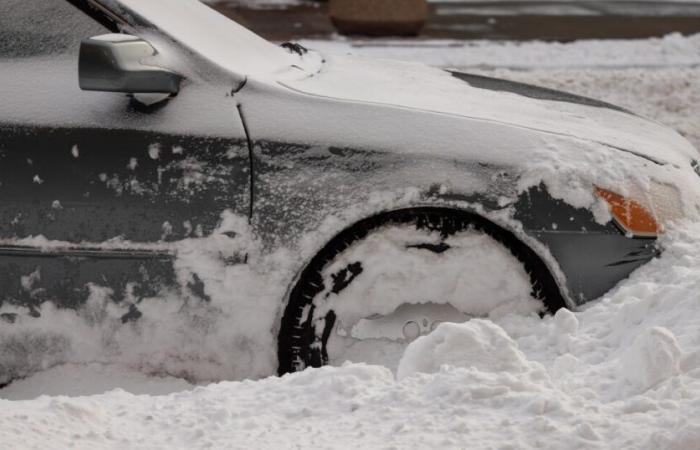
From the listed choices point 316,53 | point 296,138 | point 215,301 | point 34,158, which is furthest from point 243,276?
point 316,53

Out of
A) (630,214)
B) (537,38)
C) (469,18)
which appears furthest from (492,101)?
(469,18)

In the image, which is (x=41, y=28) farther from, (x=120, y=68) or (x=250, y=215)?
(x=250, y=215)

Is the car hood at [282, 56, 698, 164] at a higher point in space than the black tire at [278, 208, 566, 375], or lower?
higher

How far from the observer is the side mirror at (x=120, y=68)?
13.2ft

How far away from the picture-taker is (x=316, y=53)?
5.44 metres

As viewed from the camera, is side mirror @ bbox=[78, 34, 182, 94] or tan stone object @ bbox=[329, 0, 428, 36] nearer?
side mirror @ bbox=[78, 34, 182, 94]

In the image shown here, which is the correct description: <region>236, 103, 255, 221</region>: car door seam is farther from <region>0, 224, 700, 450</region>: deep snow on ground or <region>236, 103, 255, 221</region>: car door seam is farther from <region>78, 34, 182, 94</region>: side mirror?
<region>0, 224, 700, 450</region>: deep snow on ground

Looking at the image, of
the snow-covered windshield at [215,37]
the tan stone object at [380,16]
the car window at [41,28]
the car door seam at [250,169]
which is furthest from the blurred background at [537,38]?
the car window at [41,28]

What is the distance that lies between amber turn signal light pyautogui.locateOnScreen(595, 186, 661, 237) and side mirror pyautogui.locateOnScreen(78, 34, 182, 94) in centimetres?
151

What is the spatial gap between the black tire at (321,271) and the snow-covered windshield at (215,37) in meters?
0.68

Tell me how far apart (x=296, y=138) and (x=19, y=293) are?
3.44 feet

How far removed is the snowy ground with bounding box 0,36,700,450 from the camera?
330cm

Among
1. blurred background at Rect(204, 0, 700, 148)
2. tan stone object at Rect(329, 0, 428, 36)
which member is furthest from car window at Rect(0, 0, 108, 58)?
tan stone object at Rect(329, 0, 428, 36)

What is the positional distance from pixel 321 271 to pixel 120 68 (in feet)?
3.06
